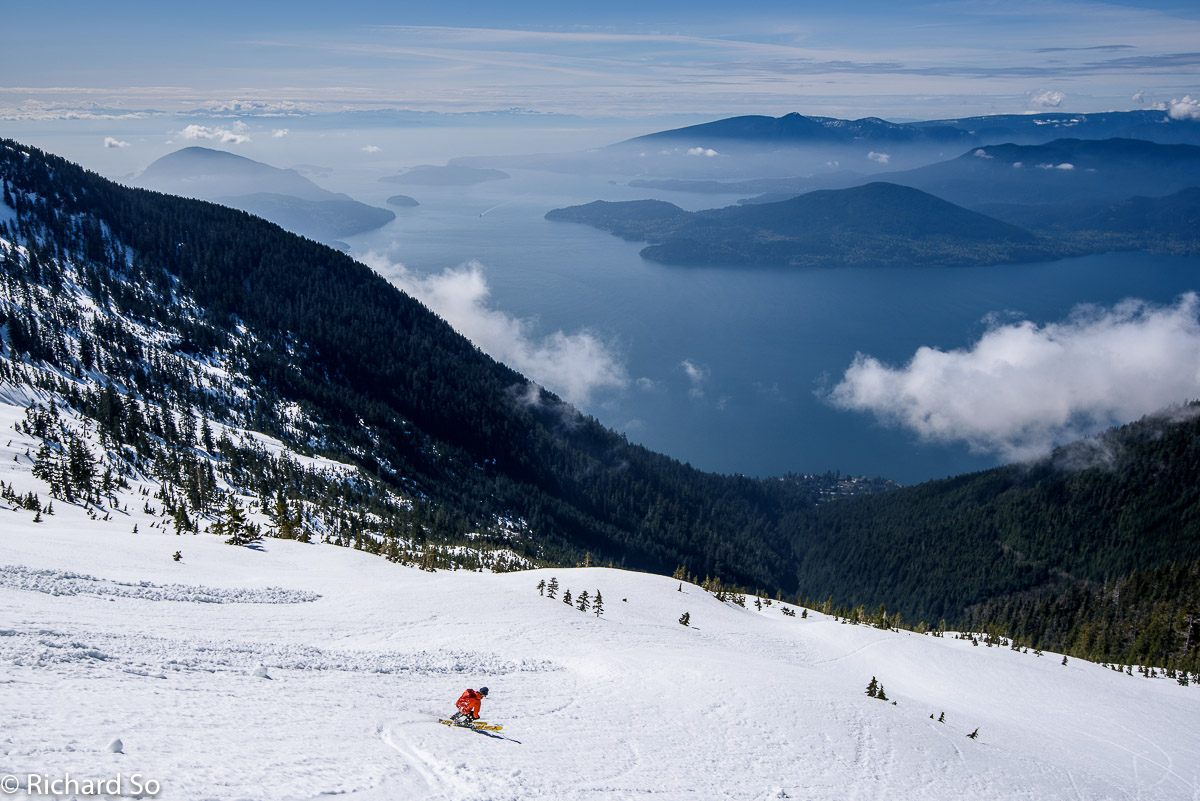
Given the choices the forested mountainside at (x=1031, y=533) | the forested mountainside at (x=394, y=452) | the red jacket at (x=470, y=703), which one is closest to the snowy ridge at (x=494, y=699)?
the red jacket at (x=470, y=703)

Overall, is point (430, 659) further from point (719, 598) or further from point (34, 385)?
point (34, 385)

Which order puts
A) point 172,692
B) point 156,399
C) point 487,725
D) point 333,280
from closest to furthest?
point 172,692, point 487,725, point 156,399, point 333,280

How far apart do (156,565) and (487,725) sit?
67.7 ft

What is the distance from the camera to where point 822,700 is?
22844mm

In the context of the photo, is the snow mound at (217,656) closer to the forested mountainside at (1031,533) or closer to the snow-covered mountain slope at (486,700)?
the snow-covered mountain slope at (486,700)

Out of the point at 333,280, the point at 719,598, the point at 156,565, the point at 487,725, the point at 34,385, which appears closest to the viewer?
the point at 487,725

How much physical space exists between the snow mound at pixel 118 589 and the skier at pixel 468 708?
13446mm

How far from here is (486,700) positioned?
17.6m

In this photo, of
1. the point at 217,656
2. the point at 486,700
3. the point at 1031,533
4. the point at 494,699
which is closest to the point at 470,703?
the point at 486,700

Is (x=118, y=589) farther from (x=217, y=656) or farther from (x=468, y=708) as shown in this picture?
(x=468, y=708)

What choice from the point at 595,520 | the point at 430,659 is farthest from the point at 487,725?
the point at 595,520

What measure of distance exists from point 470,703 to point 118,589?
1561 centimetres

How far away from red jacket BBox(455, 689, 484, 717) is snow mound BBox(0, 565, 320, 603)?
13.5m

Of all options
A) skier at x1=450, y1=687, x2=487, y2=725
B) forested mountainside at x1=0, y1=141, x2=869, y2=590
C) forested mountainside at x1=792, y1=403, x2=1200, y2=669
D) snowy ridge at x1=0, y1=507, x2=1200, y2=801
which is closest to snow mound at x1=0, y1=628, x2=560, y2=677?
snowy ridge at x1=0, y1=507, x2=1200, y2=801
